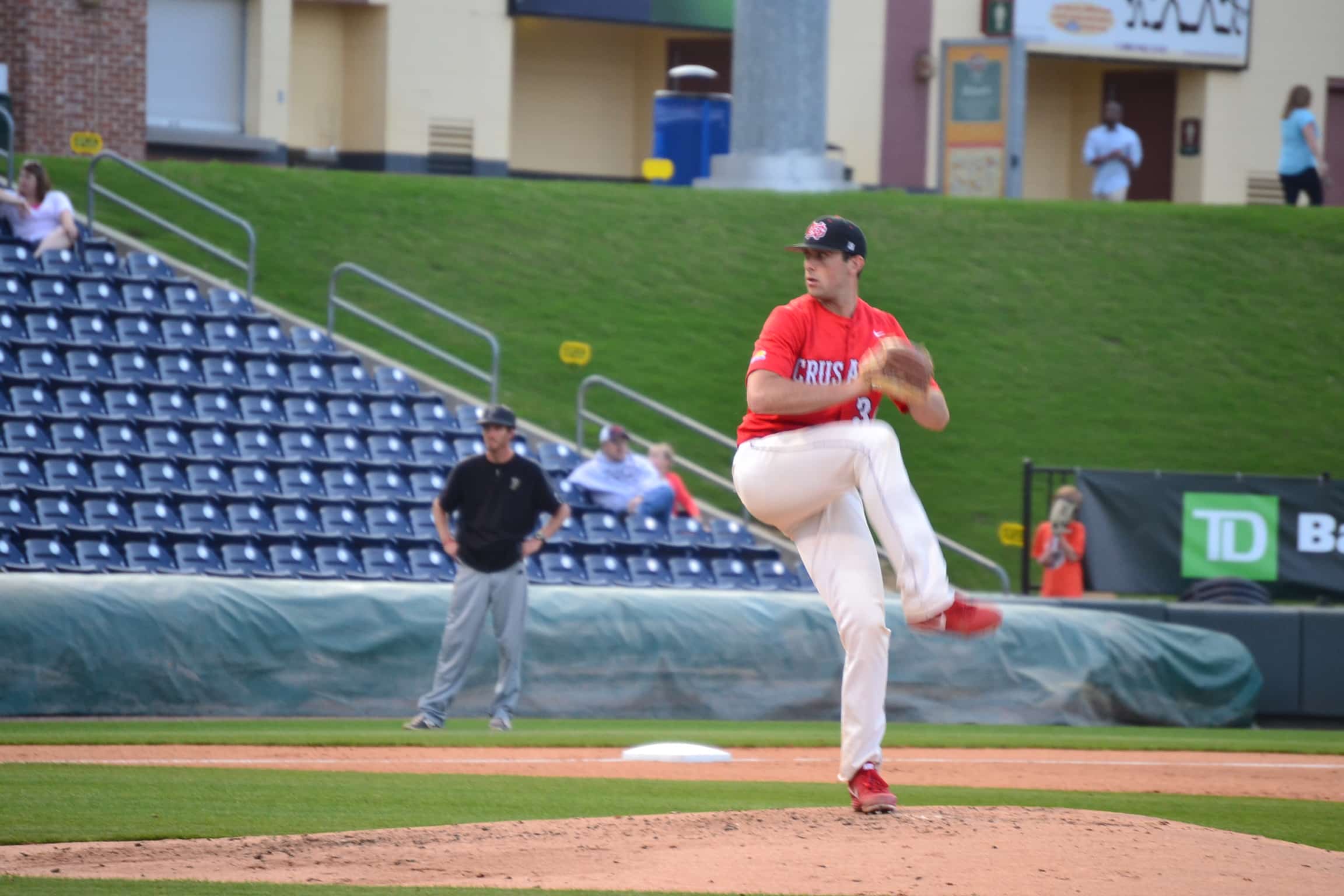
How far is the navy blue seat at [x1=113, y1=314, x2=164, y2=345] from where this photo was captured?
16.2m

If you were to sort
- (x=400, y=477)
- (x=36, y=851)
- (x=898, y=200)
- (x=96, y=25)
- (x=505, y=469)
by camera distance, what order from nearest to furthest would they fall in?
(x=36, y=851) < (x=505, y=469) < (x=400, y=477) < (x=96, y=25) < (x=898, y=200)

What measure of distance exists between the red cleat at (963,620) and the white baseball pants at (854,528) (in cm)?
5

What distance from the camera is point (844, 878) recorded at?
575cm

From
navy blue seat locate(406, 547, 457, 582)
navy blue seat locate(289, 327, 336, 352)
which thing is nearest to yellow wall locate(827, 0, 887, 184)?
navy blue seat locate(289, 327, 336, 352)

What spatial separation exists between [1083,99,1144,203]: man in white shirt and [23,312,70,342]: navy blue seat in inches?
703

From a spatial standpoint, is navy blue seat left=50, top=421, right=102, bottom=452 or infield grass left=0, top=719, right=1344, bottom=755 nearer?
infield grass left=0, top=719, right=1344, bottom=755

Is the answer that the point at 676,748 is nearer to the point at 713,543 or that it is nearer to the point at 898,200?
the point at 713,543

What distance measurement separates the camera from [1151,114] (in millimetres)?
36438

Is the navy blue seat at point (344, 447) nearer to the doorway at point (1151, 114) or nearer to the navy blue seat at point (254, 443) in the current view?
the navy blue seat at point (254, 443)

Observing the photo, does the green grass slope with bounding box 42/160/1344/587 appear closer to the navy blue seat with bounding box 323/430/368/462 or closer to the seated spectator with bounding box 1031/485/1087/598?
the seated spectator with bounding box 1031/485/1087/598

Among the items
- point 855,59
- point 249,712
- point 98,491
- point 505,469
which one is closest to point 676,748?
point 505,469

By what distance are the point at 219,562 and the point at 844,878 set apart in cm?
961

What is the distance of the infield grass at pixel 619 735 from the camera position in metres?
11.2

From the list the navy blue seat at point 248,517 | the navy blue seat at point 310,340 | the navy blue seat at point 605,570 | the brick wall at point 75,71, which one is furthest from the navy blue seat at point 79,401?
the brick wall at point 75,71
